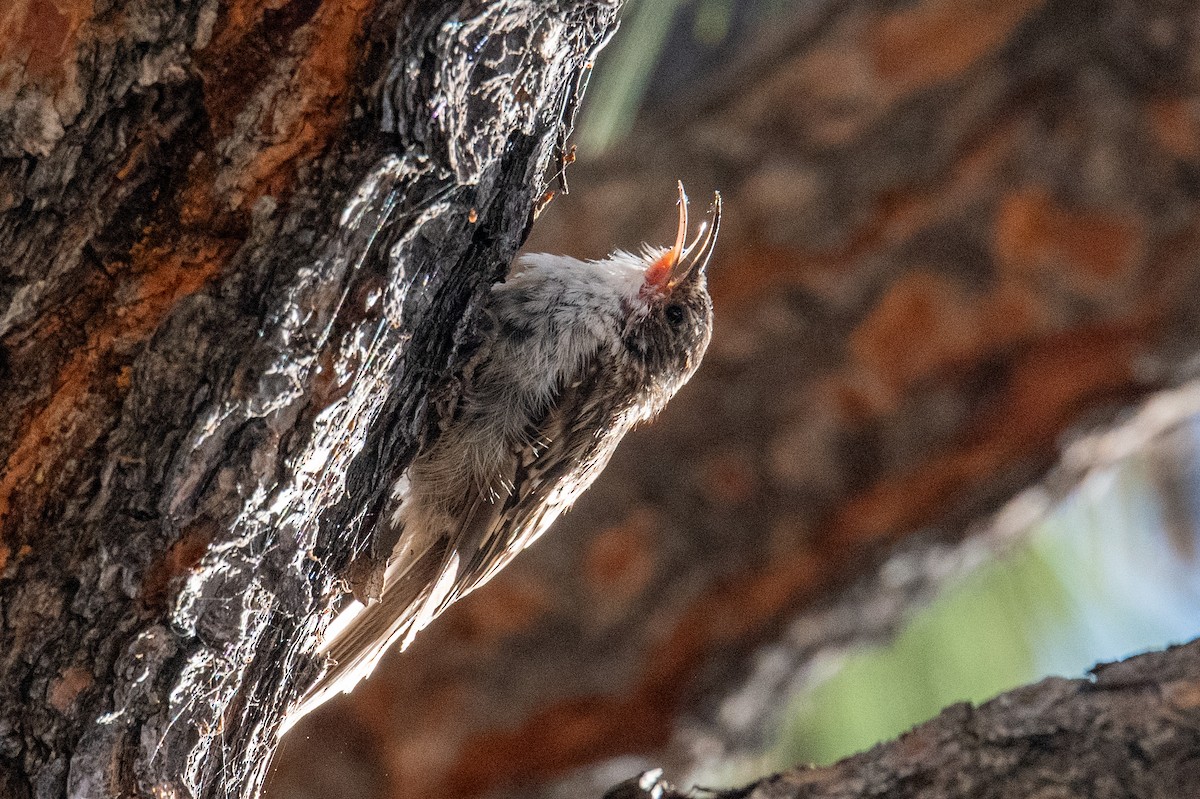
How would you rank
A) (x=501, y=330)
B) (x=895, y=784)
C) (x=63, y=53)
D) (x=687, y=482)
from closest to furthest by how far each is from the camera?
(x=63, y=53) → (x=895, y=784) → (x=501, y=330) → (x=687, y=482)

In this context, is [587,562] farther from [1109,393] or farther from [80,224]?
[80,224]

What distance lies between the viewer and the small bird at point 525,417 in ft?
8.29

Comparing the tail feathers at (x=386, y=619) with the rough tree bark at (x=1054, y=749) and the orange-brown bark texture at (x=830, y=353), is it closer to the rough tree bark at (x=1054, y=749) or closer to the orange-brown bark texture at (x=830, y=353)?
the orange-brown bark texture at (x=830, y=353)

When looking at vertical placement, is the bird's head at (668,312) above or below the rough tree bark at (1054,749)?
above

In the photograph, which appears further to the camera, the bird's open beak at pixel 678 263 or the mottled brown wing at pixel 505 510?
the bird's open beak at pixel 678 263

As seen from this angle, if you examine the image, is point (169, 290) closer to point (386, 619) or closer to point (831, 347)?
point (386, 619)

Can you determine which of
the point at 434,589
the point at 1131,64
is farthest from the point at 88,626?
the point at 1131,64

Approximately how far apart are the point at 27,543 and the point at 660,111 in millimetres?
2698

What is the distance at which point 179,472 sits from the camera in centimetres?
142

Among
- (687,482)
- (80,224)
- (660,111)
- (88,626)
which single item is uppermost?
(660,111)

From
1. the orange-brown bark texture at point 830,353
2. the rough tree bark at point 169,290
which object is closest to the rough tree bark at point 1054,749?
the rough tree bark at point 169,290

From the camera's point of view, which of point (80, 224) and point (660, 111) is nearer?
point (80, 224)

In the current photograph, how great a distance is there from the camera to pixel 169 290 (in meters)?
1.42

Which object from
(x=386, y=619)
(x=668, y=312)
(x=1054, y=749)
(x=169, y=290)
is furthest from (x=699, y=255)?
(x=169, y=290)
